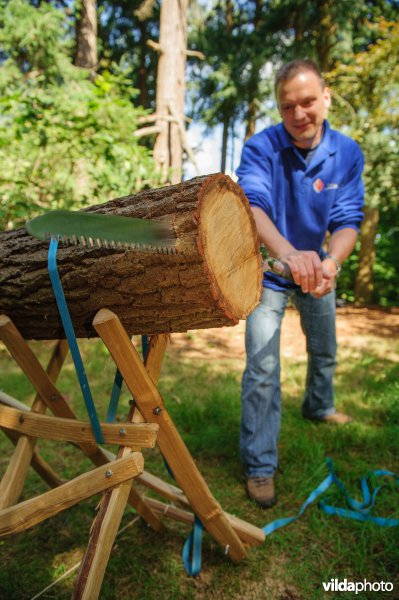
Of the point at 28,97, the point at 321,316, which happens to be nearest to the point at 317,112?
the point at 321,316

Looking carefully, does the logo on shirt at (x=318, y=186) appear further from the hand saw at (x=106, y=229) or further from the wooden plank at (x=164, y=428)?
the wooden plank at (x=164, y=428)

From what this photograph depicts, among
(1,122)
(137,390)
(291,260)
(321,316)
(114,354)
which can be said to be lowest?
(321,316)

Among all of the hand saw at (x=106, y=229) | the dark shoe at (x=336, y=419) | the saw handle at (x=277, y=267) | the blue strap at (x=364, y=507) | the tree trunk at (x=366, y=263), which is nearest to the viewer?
the hand saw at (x=106, y=229)

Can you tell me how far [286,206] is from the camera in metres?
2.24

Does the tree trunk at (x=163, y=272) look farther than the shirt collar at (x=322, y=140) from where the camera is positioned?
No

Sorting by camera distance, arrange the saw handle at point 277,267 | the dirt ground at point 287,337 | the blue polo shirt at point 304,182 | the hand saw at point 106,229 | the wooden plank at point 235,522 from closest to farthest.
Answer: the hand saw at point 106,229 < the saw handle at point 277,267 < the wooden plank at point 235,522 < the blue polo shirt at point 304,182 < the dirt ground at point 287,337

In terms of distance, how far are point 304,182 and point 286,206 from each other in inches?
5.9

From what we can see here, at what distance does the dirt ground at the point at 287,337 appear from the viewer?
4672mm

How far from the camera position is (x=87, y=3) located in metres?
8.20

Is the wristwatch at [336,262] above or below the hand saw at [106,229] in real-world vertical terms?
below

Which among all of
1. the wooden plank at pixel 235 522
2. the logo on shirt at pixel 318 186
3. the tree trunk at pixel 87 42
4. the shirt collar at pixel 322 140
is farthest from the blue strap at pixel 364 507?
the tree trunk at pixel 87 42

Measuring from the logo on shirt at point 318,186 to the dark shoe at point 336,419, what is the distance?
1484mm

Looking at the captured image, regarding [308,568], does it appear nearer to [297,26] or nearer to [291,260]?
[291,260]

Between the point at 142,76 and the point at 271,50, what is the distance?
4981 mm
